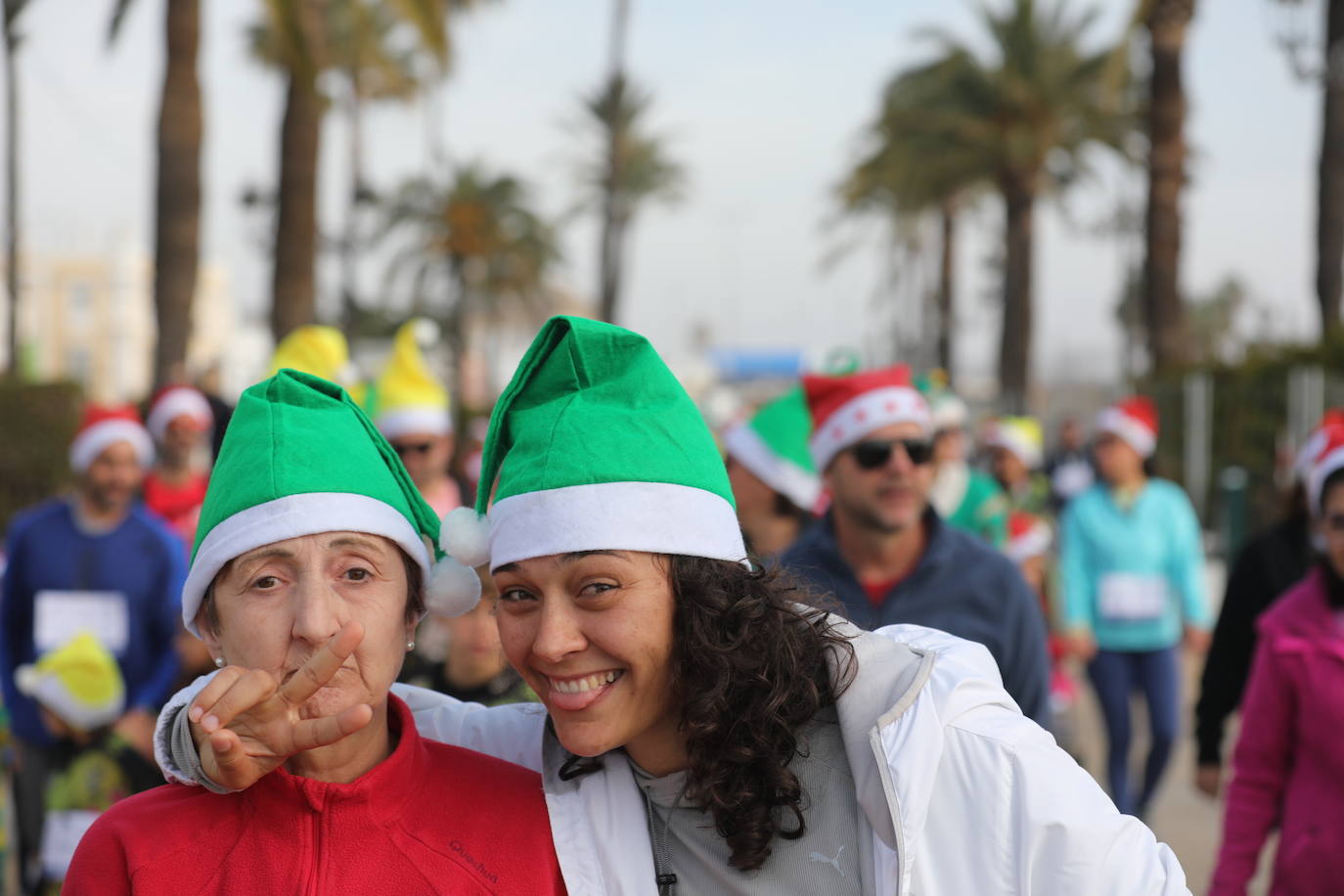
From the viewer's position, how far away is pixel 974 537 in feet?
15.3

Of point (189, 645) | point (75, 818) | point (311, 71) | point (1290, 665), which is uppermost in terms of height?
point (311, 71)

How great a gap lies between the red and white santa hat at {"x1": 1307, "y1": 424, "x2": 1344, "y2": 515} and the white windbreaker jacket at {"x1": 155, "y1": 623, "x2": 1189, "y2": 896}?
214cm

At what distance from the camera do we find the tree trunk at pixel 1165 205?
19219 mm

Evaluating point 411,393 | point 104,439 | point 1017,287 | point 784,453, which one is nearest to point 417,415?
point 411,393

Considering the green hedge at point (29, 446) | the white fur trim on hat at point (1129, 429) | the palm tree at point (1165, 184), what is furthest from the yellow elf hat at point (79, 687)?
the palm tree at point (1165, 184)

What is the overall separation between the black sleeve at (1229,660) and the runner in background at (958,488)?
101cm

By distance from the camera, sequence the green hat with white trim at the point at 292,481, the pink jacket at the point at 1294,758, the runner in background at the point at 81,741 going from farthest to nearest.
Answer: the runner in background at the point at 81,741 < the pink jacket at the point at 1294,758 < the green hat with white trim at the point at 292,481

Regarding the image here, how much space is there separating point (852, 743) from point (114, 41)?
14.3 metres

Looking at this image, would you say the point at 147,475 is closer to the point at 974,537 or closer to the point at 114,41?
the point at 974,537

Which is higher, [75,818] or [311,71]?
[311,71]

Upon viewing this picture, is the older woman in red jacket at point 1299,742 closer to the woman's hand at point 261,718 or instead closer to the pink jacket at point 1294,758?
the pink jacket at point 1294,758

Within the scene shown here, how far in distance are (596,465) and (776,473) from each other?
341 centimetres

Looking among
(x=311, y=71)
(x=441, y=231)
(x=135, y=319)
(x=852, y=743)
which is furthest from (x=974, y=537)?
(x=135, y=319)

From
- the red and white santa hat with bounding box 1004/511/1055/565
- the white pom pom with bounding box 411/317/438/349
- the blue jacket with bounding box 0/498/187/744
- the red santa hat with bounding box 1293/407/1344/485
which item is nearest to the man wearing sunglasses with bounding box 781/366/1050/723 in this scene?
the red santa hat with bounding box 1293/407/1344/485
